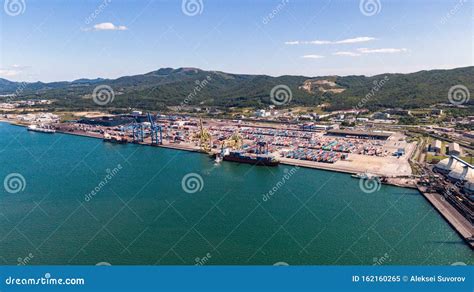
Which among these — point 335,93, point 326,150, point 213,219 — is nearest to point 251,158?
point 326,150

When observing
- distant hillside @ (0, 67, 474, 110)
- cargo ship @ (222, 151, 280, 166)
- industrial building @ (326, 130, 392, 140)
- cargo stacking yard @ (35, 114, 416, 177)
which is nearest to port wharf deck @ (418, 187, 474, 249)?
cargo stacking yard @ (35, 114, 416, 177)

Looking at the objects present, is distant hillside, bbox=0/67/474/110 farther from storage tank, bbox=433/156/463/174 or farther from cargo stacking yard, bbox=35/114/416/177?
storage tank, bbox=433/156/463/174

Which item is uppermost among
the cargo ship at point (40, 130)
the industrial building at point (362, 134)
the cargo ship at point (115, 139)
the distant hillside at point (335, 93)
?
the distant hillside at point (335, 93)

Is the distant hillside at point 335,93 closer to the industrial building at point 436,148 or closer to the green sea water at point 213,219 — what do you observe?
the industrial building at point 436,148

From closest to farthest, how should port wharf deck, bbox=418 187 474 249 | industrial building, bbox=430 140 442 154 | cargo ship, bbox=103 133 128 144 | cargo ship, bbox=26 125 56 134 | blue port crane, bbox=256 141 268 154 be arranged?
1. port wharf deck, bbox=418 187 474 249
2. industrial building, bbox=430 140 442 154
3. blue port crane, bbox=256 141 268 154
4. cargo ship, bbox=103 133 128 144
5. cargo ship, bbox=26 125 56 134

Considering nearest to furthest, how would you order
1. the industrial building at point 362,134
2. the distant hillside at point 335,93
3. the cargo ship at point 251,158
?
1. the cargo ship at point 251,158
2. the industrial building at point 362,134
3. the distant hillside at point 335,93

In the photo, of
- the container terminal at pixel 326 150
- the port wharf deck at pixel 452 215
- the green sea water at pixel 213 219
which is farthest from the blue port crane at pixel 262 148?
the port wharf deck at pixel 452 215

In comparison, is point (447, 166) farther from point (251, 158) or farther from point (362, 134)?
point (362, 134)
